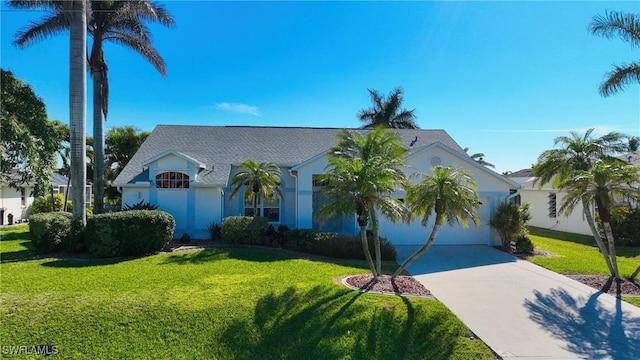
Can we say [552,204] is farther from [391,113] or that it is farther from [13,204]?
[13,204]

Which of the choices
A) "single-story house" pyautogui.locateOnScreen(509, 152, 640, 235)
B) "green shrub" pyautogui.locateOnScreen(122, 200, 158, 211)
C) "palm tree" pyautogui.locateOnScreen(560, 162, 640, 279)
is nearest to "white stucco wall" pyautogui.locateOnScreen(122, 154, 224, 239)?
"green shrub" pyautogui.locateOnScreen(122, 200, 158, 211)

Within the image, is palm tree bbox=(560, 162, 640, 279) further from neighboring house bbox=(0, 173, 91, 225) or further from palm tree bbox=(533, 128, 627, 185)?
neighboring house bbox=(0, 173, 91, 225)

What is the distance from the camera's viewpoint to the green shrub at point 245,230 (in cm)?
1546

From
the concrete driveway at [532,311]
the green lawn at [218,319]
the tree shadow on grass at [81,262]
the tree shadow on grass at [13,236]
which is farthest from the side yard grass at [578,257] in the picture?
Answer: the tree shadow on grass at [13,236]

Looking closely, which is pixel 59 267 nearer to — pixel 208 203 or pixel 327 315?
pixel 208 203

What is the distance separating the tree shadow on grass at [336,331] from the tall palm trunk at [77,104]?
10.8 meters

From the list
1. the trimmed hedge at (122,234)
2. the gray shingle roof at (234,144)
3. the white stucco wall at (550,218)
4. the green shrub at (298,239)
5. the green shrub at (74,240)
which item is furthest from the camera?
the white stucco wall at (550,218)

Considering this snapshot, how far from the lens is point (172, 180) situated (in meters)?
17.6

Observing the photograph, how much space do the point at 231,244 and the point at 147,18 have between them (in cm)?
1378

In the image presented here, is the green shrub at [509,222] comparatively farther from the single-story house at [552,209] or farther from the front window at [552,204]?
the front window at [552,204]

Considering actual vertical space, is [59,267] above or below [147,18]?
below

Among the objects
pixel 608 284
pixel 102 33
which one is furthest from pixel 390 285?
pixel 102 33

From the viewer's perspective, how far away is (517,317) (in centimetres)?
789

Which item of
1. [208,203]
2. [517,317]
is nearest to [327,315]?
[517,317]
